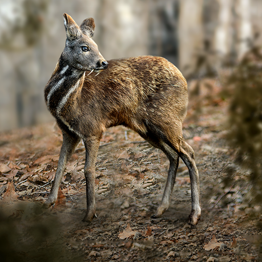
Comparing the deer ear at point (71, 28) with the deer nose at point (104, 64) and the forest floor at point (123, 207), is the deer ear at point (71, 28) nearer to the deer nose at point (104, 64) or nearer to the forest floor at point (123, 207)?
the deer nose at point (104, 64)

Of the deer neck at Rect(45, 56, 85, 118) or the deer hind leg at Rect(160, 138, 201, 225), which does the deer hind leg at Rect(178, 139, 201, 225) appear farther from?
the deer neck at Rect(45, 56, 85, 118)

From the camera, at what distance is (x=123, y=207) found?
200 inches

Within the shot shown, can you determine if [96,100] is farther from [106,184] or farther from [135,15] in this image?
[135,15]

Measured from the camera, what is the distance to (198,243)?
417cm

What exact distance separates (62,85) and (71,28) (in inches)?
27.5

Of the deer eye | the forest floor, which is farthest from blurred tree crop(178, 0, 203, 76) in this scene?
the deer eye

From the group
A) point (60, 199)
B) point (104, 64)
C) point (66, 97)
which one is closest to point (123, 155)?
point (60, 199)

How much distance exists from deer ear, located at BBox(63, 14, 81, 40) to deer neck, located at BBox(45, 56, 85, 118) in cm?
31

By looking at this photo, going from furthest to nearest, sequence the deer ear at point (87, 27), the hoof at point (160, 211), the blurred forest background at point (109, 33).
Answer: the blurred forest background at point (109, 33) < the hoof at point (160, 211) < the deer ear at point (87, 27)

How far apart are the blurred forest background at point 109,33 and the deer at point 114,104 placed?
4.09m

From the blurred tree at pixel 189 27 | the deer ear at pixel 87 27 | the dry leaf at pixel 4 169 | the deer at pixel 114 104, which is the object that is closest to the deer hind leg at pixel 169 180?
the deer at pixel 114 104

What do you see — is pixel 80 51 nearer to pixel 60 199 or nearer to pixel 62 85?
pixel 62 85

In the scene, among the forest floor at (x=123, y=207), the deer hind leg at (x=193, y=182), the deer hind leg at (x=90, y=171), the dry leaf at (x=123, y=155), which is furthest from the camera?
the dry leaf at (x=123, y=155)

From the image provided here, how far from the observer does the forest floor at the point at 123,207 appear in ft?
12.9
